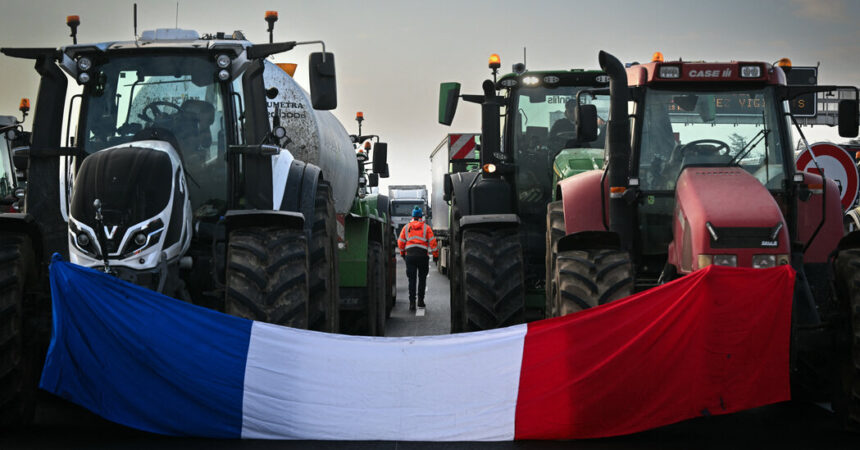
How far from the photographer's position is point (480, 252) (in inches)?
423

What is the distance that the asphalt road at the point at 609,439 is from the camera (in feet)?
23.7

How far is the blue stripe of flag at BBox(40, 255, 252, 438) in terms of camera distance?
738cm

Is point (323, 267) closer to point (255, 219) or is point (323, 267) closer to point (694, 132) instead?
point (255, 219)

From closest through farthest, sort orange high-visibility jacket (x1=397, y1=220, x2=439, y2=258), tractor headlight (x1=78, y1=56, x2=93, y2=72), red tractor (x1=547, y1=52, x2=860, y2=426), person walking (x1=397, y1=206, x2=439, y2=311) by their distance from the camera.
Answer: red tractor (x1=547, y1=52, x2=860, y2=426), tractor headlight (x1=78, y1=56, x2=93, y2=72), person walking (x1=397, y1=206, x2=439, y2=311), orange high-visibility jacket (x1=397, y1=220, x2=439, y2=258)

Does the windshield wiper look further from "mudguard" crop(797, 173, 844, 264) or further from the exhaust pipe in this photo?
the exhaust pipe

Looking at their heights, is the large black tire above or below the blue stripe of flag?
above

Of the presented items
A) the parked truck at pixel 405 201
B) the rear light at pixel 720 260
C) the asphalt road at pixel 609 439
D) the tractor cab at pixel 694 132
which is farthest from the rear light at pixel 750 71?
the parked truck at pixel 405 201

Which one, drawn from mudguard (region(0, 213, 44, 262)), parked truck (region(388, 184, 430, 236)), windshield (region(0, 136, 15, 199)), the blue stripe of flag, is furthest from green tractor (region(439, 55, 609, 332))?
parked truck (region(388, 184, 430, 236))

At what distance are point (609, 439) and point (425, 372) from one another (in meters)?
1.39

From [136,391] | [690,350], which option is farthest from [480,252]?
[136,391]

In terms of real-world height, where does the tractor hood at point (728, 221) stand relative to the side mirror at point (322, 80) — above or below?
below

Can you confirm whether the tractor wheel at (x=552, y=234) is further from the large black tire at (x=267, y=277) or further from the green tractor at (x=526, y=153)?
the large black tire at (x=267, y=277)

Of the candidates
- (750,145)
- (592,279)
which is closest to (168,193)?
(592,279)

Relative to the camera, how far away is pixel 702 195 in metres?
8.47
